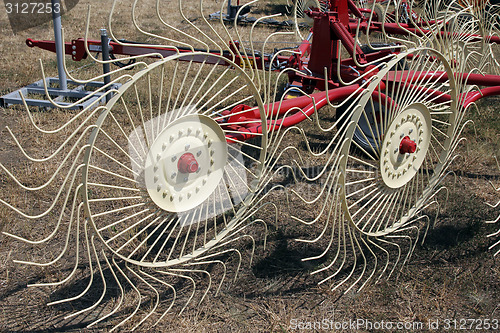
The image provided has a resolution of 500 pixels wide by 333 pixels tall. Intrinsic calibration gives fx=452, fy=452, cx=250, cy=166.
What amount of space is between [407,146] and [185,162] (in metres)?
1.13

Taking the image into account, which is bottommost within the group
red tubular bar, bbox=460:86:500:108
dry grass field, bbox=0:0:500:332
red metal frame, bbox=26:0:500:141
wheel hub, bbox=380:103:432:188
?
dry grass field, bbox=0:0:500:332

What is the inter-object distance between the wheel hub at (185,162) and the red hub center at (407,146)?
2.97 ft

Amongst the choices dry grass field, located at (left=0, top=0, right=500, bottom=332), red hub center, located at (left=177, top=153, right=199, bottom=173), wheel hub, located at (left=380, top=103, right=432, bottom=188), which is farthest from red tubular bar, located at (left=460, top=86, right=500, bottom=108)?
red hub center, located at (left=177, top=153, right=199, bottom=173)

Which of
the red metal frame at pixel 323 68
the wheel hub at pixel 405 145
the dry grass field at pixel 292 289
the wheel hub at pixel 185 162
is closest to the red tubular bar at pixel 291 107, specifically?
the red metal frame at pixel 323 68

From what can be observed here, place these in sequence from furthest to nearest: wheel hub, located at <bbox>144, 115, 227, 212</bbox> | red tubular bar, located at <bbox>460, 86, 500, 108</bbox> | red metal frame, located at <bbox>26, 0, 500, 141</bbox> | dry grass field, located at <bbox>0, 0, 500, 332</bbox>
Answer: red tubular bar, located at <bbox>460, 86, 500, 108</bbox> → red metal frame, located at <bbox>26, 0, 500, 141</bbox> → dry grass field, located at <bbox>0, 0, 500, 332</bbox> → wheel hub, located at <bbox>144, 115, 227, 212</bbox>

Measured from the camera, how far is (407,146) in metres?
2.26

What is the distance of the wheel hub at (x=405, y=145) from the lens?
223 cm

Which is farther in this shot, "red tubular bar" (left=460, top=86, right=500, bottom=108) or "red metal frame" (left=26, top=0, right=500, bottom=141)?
"red tubular bar" (left=460, top=86, right=500, bottom=108)

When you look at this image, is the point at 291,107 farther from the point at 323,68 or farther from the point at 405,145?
the point at 323,68

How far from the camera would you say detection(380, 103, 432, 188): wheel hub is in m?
2.23

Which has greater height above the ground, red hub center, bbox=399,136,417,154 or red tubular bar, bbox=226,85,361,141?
red tubular bar, bbox=226,85,361,141

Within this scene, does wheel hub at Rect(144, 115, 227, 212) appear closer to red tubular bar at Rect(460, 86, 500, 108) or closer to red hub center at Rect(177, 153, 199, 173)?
red hub center at Rect(177, 153, 199, 173)

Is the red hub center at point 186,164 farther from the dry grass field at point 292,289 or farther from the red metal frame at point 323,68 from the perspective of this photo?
the dry grass field at point 292,289

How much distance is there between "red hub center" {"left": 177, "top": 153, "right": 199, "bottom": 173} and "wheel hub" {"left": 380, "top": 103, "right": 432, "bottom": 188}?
922mm
